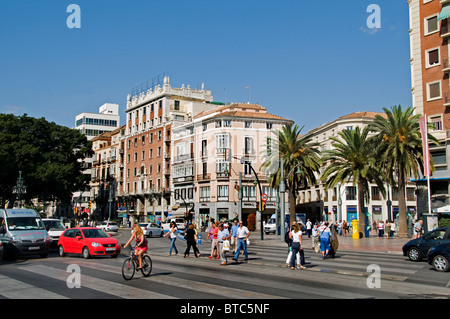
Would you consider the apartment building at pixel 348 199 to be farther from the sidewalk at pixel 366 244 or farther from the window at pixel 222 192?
the sidewalk at pixel 366 244

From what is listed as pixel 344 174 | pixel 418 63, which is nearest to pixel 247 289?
pixel 344 174

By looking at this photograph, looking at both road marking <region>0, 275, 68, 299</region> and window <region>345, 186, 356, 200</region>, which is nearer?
road marking <region>0, 275, 68, 299</region>

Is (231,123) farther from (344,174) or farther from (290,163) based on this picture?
(344,174)

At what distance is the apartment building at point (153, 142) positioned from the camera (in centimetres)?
7225

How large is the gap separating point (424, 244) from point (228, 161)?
44.5 m

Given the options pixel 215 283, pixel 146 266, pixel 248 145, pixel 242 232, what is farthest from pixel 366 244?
pixel 248 145

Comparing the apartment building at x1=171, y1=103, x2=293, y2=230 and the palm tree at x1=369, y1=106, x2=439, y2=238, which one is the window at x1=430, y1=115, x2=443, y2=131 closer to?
the palm tree at x1=369, y1=106, x2=439, y2=238

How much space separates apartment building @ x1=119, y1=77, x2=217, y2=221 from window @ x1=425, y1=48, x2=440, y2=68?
130 feet

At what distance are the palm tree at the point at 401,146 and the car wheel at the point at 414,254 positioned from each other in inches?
646

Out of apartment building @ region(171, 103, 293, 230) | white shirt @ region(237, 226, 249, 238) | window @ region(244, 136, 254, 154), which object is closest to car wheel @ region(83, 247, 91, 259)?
white shirt @ region(237, 226, 249, 238)

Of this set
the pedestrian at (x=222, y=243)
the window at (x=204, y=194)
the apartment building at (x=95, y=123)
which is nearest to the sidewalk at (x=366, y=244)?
the pedestrian at (x=222, y=243)

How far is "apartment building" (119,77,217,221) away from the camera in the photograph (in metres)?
72.2

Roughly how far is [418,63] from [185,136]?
122 feet

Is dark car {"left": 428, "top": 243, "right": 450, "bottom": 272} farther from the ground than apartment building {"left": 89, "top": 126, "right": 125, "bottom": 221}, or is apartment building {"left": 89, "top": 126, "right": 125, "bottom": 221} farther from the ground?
apartment building {"left": 89, "top": 126, "right": 125, "bottom": 221}
